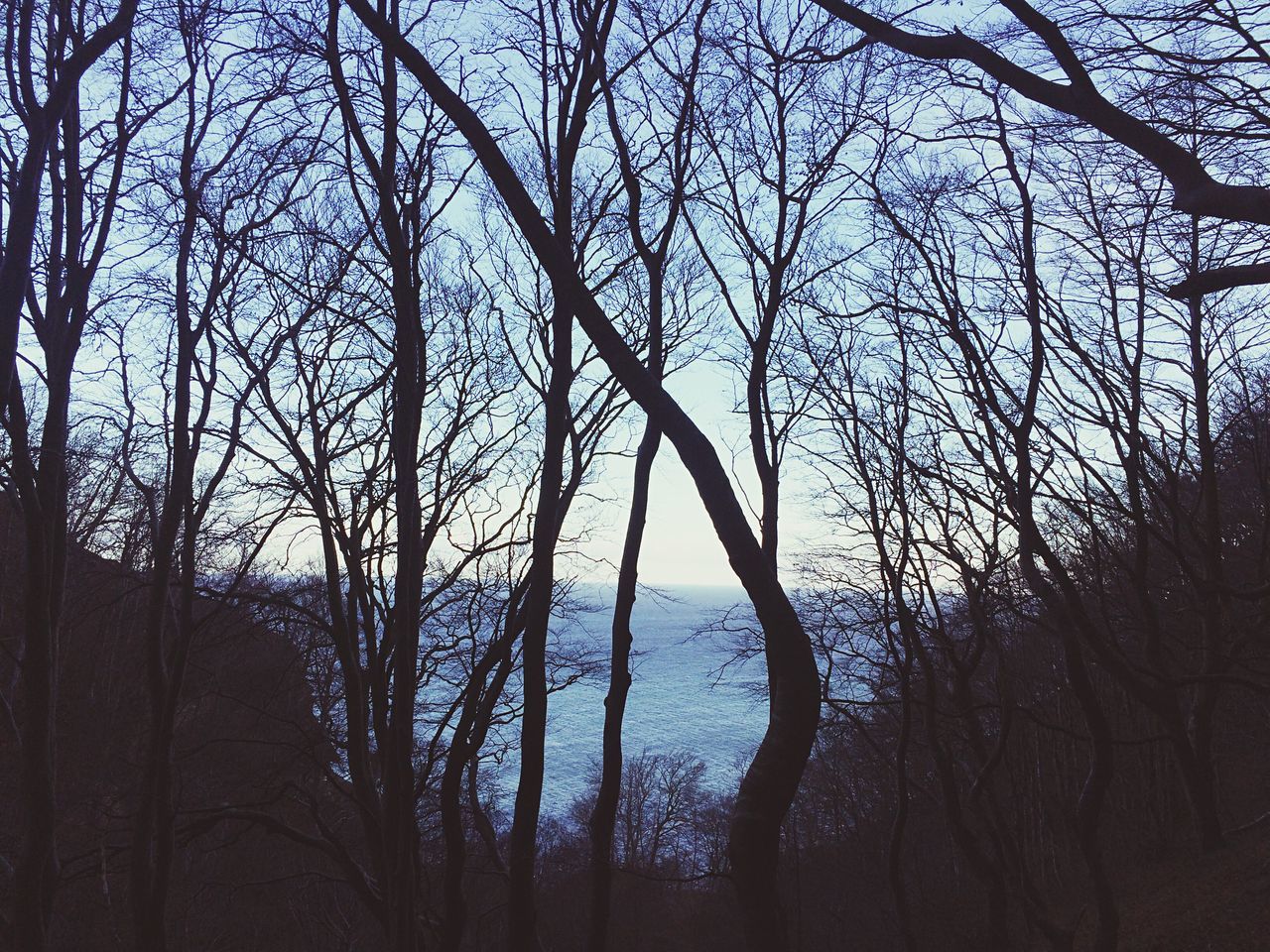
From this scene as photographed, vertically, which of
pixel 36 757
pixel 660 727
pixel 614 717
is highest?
pixel 660 727

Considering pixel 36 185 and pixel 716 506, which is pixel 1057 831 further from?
pixel 36 185

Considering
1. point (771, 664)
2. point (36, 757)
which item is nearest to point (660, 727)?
point (36, 757)

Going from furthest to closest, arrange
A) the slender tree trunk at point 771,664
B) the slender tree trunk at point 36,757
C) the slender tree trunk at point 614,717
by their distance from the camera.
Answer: the slender tree trunk at point 614,717 → the slender tree trunk at point 36,757 → the slender tree trunk at point 771,664

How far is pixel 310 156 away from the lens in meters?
7.04

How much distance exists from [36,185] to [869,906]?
76.2ft

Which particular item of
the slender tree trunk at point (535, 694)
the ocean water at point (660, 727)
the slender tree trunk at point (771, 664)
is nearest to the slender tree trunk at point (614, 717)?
the slender tree trunk at point (535, 694)

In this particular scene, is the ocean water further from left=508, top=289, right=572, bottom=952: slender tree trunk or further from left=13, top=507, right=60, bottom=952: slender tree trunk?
left=13, top=507, right=60, bottom=952: slender tree trunk

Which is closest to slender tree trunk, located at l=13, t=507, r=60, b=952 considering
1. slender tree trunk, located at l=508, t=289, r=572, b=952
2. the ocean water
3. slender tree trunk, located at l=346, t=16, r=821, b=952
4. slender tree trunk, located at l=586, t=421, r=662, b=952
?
slender tree trunk, located at l=508, t=289, r=572, b=952

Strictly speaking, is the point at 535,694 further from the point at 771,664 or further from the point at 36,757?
the point at 771,664

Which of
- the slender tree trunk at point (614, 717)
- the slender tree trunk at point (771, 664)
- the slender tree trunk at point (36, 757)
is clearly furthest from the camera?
the slender tree trunk at point (614, 717)

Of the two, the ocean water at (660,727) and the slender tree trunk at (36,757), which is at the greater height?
the ocean water at (660,727)

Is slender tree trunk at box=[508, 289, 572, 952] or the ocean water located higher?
the ocean water

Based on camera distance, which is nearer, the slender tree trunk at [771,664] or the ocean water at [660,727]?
the slender tree trunk at [771,664]

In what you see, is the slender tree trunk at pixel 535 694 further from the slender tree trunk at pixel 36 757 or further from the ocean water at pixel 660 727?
the ocean water at pixel 660 727
